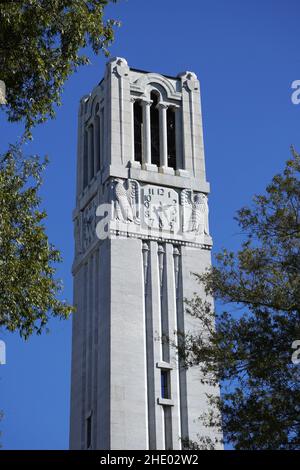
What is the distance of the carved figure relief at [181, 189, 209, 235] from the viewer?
59.7 m

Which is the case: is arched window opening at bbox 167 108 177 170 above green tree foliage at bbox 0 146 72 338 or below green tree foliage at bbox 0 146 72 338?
above

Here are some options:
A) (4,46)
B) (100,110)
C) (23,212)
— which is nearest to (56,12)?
(4,46)

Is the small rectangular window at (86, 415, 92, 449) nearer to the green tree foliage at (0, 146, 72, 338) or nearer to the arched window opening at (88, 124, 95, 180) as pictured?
the arched window opening at (88, 124, 95, 180)

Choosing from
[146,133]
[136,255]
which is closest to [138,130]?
[146,133]

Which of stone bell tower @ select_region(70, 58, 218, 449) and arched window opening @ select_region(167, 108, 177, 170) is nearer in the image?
stone bell tower @ select_region(70, 58, 218, 449)

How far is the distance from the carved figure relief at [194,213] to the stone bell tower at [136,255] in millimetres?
65

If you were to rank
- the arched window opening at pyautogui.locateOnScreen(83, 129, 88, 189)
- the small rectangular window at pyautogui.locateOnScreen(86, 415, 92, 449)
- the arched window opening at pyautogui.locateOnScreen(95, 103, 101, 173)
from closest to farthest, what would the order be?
1. the small rectangular window at pyautogui.locateOnScreen(86, 415, 92, 449)
2. the arched window opening at pyautogui.locateOnScreen(95, 103, 101, 173)
3. the arched window opening at pyautogui.locateOnScreen(83, 129, 88, 189)

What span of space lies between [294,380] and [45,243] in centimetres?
735

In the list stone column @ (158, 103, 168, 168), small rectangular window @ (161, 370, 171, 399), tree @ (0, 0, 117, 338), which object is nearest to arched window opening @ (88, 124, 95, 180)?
stone column @ (158, 103, 168, 168)

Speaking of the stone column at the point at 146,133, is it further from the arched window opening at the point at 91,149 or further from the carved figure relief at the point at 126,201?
the arched window opening at the point at 91,149

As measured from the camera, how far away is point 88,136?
6525 centimetres

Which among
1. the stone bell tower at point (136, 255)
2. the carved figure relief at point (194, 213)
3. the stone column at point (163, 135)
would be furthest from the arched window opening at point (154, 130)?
the carved figure relief at point (194, 213)

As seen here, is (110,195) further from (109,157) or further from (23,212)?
(23,212)

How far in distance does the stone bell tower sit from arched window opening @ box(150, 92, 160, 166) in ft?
0.28
